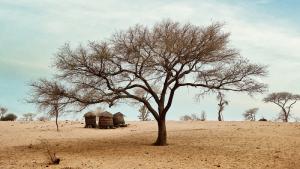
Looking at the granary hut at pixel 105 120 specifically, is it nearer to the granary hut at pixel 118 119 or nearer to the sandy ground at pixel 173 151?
the granary hut at pixel 118 119

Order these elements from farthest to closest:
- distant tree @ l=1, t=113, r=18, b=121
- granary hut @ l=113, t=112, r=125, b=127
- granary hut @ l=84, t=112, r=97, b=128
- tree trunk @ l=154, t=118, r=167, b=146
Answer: distant tree @ l=1, t=113, r=18, b=121, granary hut @ l=113, t=112, r=125, b=127, granary hut @ l=84, t=112, r=97, b=128, tree trunk @ l=154, t=118, r=167, b=146

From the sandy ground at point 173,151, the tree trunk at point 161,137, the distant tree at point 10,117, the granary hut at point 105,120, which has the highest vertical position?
the distant tree at point 10,117

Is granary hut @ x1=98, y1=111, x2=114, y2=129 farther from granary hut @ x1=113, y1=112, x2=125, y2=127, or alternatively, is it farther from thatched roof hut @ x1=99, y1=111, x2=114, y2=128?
granary hut @ x1=113, y1=112, x2=125, y2=127

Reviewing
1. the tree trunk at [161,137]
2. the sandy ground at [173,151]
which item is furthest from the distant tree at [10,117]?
the tree trunk at [161,137]

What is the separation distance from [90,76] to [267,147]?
11.8 m

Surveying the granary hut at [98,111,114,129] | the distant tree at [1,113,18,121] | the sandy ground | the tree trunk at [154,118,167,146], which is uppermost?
the distant tree at [1,113,18,121]

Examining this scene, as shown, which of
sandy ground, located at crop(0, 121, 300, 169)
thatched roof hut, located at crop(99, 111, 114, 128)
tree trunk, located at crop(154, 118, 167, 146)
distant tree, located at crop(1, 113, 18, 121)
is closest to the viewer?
sandy ground, located at crop(0, 121, 300, 169)

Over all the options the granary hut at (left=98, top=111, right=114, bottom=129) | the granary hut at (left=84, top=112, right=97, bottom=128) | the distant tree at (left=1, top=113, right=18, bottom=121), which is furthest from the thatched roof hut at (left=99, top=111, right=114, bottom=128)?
the distant tree at (left=1, top=113, right=18, bottom=121)

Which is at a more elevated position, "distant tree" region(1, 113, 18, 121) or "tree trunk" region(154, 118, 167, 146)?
"distant tree" region(1, 113, 18, 121)

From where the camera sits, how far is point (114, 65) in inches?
1109

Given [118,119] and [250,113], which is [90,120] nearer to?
[118,119]

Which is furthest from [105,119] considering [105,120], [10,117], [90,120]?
[10,117]

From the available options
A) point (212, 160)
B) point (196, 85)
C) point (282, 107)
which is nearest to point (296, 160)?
point (212, 160)

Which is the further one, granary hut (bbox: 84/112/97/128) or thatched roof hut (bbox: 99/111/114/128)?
granary hut (bbox: 84/112/97/128)
